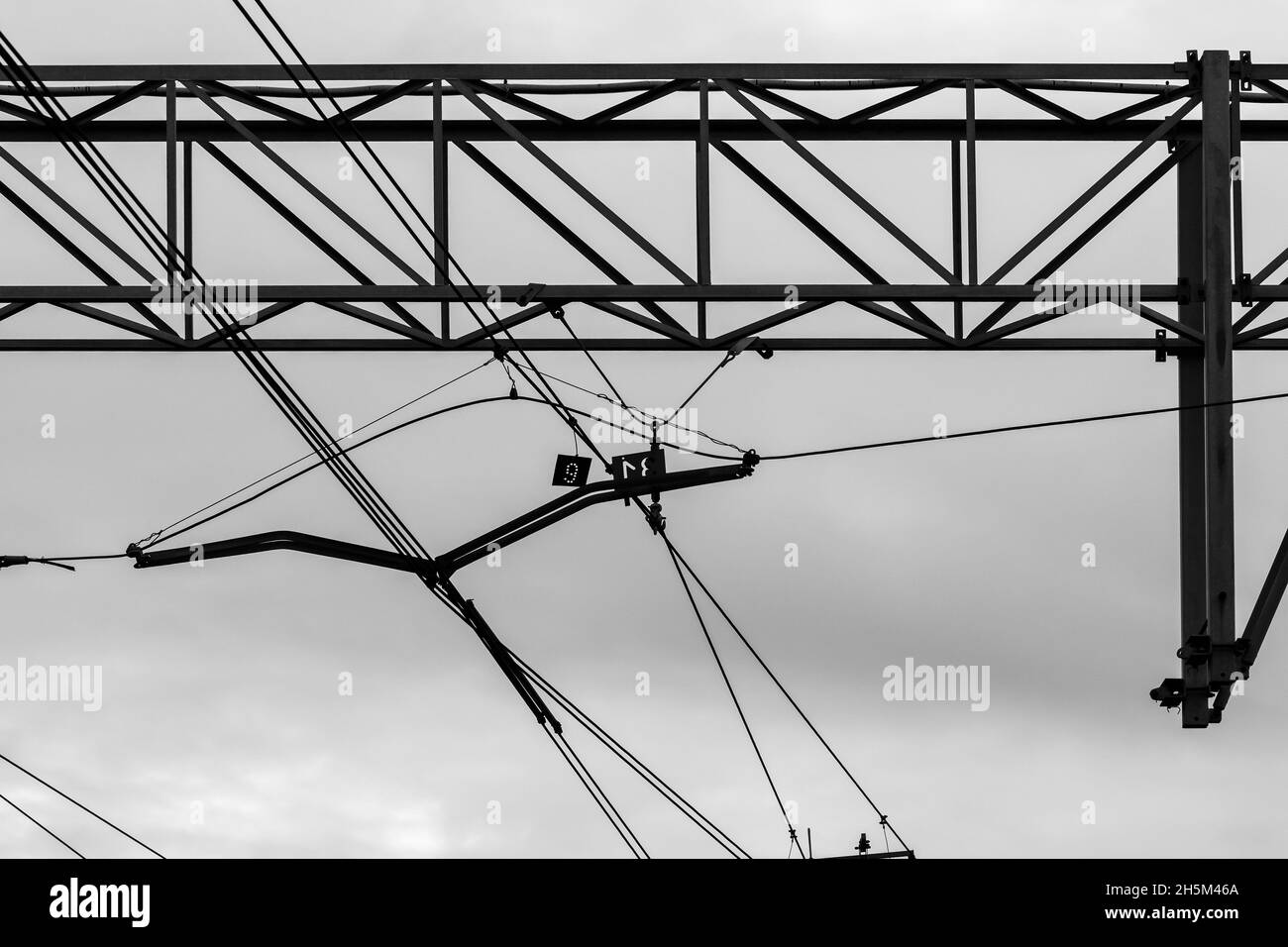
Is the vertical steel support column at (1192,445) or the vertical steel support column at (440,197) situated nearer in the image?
the vertical steel support column at (440,197)

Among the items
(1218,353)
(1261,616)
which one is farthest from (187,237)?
(1261,616)

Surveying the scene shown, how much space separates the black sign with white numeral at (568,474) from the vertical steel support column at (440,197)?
46.6 inches

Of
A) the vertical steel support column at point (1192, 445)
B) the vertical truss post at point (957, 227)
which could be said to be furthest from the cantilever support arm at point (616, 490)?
the vertical steel support column at point (1192, 445)

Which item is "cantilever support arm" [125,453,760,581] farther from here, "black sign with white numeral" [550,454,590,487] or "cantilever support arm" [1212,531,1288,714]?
"cantilever support arm" [1212,531,1288,714]

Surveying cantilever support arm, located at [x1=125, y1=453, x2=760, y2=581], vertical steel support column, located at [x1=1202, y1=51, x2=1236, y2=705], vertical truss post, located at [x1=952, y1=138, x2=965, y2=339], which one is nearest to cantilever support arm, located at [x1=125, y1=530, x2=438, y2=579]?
cantilever support arm, located at [x1=125, y1=453, x2=760, y2=581]

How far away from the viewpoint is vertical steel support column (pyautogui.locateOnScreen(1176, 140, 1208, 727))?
1270 centimetres

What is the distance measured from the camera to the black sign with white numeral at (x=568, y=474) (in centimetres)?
1192

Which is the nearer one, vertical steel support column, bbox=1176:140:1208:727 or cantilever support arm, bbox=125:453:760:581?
cantilever support arm, bbox=125:453:760:581

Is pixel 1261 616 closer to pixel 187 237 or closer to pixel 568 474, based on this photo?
pixel 568 474

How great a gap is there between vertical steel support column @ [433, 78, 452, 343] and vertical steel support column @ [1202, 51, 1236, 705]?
5098 millimetres

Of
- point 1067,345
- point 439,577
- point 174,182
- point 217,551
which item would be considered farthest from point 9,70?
point 1067,345

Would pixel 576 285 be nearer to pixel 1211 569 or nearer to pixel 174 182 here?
pixel 174 182

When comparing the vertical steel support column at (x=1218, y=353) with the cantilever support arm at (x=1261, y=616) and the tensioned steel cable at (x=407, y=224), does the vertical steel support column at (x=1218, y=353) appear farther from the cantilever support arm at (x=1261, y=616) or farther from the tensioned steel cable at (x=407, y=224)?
the tensioned steel cable at (x=407, y=224)

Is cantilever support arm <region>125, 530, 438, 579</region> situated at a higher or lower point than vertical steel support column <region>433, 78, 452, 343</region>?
lower
